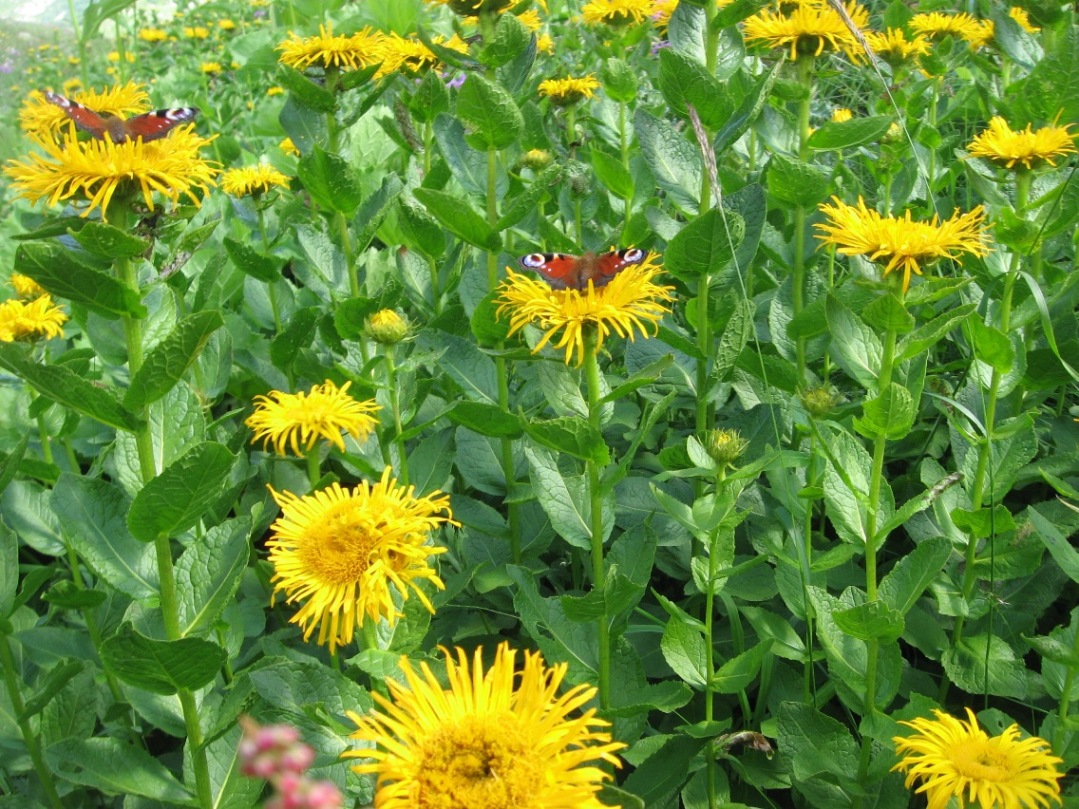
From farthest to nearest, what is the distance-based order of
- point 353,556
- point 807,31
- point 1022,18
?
point 1022,18 < point 807,31 < point 353,556

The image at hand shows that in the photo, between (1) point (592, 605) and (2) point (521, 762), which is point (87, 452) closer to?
(1) point (592, 605)

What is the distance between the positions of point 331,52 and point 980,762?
2.34m

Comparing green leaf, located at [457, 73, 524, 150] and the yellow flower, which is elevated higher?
green leaf, located at [457, 73, 524, 150]

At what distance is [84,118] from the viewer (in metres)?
1.49

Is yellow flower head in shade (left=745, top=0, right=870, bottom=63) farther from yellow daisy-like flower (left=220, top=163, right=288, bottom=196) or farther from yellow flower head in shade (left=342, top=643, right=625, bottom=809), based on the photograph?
yellow flower head in shade (left=342, top=643, right=625, bottom=809)

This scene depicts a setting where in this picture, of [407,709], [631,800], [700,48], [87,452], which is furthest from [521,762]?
[87,452]

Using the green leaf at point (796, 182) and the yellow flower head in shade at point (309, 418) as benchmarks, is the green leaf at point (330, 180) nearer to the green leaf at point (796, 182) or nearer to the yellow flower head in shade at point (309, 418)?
the yellow flower head in shade at point (309, 418)

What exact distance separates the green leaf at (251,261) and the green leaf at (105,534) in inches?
46.9

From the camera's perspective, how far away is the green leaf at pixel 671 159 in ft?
7.33

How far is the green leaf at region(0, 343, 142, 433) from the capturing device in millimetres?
1483

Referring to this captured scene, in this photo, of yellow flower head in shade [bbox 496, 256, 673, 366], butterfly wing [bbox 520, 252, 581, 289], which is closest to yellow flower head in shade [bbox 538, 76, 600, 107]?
yellow flower head in shade [bbox 496, 256, 673, 366]

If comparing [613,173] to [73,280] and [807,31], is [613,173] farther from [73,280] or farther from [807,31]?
[73,280]

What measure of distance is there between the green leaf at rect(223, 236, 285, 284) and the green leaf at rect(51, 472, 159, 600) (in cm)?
119

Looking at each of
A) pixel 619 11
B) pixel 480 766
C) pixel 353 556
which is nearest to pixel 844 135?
pixel 619 11
